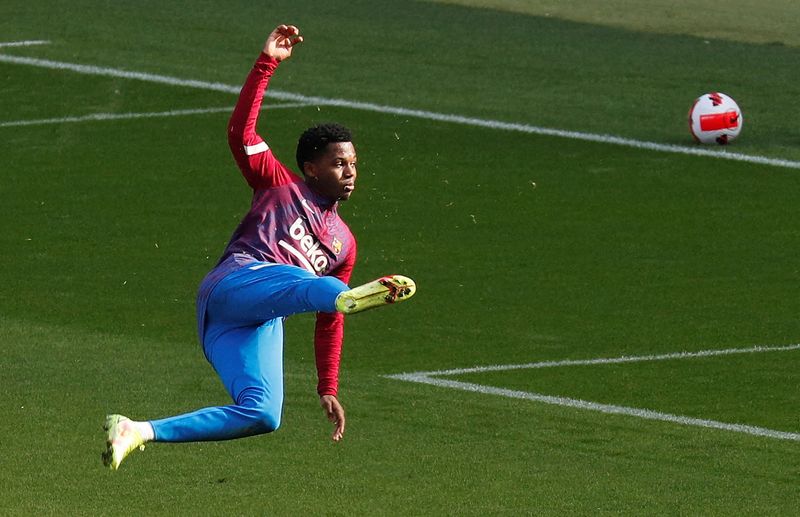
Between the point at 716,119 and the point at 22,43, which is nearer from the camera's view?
the point at 716,119

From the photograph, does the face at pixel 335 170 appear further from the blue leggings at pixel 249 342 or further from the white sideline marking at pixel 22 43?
the white sideline marking at pixel 22 43

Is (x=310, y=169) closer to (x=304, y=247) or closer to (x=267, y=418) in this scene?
(x=304, y=247)

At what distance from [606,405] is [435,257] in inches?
166

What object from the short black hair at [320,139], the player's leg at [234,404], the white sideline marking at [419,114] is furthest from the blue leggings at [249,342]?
the white sideline marking at [419,114]

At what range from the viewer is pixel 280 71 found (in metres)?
24.9

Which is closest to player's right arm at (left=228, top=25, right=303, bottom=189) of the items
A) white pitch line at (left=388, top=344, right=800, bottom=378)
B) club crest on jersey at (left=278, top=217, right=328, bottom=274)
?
club crest on jersey at (left=278, top=217, right=328, bottom=274)

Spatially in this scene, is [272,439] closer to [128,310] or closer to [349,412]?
[349,412]

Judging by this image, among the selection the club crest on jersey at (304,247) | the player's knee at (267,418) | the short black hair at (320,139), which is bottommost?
the player's knee at (267,418)

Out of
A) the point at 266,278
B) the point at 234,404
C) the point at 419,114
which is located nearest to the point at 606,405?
the point at 234,404

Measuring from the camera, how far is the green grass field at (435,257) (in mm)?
12008

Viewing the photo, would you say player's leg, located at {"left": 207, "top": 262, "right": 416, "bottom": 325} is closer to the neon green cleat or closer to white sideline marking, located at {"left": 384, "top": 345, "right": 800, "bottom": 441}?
the neon green cleat

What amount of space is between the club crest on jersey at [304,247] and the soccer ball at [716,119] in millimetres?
10855

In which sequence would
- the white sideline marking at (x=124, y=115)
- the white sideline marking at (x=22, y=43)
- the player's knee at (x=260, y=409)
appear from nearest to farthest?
the player's knee at (x=260, y=409) < the white sideline marking at (x=124, y=115) < the white sideline marking at (x=22, y=43)

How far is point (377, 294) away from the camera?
365 inches
